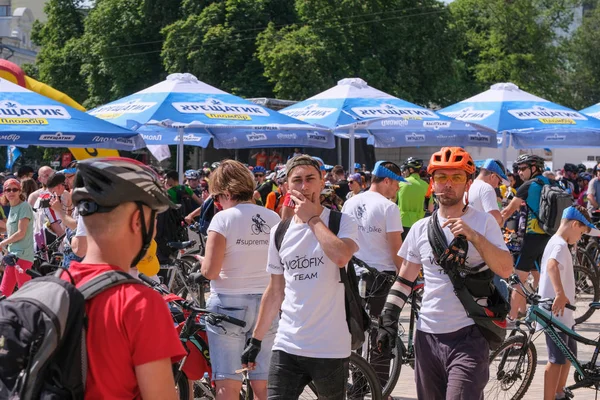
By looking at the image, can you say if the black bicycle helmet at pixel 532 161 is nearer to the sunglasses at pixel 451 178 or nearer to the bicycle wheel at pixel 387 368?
the bicycle wheel at pixel 387 368

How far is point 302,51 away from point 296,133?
Answer: 23389 mm

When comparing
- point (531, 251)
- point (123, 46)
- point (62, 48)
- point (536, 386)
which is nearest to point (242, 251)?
point (536, 386)

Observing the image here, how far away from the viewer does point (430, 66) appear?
1671 inches

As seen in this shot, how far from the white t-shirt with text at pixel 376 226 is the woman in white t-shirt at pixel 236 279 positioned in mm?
2191

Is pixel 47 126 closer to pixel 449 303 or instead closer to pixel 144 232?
pixel 449 303

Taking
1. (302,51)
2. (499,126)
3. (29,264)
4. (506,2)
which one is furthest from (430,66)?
(29,264)

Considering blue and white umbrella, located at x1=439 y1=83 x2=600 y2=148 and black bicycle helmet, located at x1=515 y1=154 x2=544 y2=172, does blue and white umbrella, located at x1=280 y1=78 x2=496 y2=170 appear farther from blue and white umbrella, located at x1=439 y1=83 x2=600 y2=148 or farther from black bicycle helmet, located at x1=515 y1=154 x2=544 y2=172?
black bicycle helmet, located at x1=515 y1=154 x2=544 y2=172

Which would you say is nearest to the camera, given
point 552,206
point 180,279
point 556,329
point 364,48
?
point 556,329

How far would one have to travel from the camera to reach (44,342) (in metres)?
2.48

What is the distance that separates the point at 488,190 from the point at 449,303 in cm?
594

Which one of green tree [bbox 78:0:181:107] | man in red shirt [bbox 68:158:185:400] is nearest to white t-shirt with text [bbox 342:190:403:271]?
man in red shirt [bbox 68:158:185:400]

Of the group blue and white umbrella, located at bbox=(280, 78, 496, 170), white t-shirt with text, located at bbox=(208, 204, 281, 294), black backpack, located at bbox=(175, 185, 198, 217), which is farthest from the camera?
blue and white umbrella, located at bbox=(280, 78, 496, 170)

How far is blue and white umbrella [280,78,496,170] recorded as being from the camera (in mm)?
17906

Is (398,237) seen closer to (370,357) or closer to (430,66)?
(370,357)
